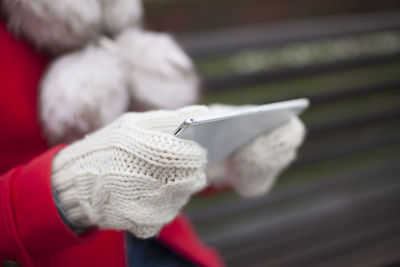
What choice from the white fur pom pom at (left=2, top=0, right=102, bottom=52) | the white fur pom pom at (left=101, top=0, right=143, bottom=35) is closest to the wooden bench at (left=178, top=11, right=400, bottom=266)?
the white fur pom pom at (left=101, top=0, right=143, bottom=35)

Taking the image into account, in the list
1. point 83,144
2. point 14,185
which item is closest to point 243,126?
point 83,144

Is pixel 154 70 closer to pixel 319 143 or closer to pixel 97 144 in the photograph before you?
pixel 97 144

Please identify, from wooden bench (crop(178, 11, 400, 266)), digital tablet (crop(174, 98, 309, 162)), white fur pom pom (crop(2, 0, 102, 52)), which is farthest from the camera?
wooden bench (crop(178, 11, 400, 266))

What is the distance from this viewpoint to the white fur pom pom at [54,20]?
56 centimetres

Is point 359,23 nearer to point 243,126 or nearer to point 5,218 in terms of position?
point 243,126

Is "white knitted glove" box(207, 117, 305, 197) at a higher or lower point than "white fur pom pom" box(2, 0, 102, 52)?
lower

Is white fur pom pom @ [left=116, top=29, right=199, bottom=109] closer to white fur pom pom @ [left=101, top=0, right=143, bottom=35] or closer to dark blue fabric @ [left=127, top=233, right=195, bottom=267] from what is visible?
white fur pom pom @ [left=101, top=0, right=143, bottom=35]

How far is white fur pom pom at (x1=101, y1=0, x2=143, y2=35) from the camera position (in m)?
0.64

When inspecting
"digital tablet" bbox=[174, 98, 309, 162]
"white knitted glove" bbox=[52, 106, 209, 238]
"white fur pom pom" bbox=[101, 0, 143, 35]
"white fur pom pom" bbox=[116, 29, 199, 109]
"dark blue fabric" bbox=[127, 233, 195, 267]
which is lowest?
"dark blue fabric" bbox=[127, 233, 195, 267]

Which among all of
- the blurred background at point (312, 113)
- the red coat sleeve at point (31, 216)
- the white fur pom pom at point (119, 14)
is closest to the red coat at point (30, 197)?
the red coat sleeve at point (31, 216)

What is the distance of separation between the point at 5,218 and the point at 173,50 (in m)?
0.40

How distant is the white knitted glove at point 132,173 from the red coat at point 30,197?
28 millimetres

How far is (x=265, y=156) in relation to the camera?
67 centimetres

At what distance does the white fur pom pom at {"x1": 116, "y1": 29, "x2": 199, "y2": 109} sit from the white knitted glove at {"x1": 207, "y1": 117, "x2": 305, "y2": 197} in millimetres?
162
